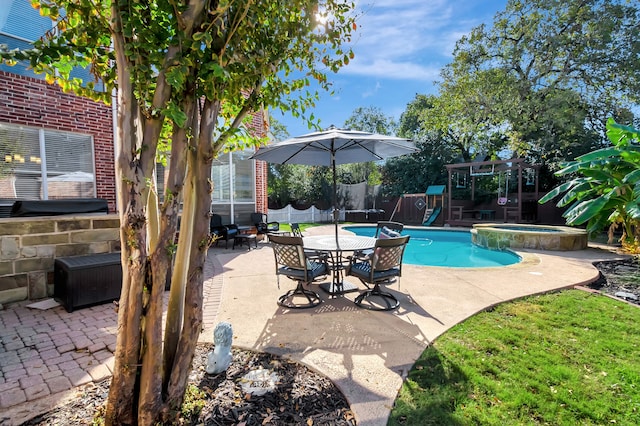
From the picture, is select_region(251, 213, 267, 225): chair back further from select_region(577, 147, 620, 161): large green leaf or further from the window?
select_region(577, 147, 620, 161): large green leaf

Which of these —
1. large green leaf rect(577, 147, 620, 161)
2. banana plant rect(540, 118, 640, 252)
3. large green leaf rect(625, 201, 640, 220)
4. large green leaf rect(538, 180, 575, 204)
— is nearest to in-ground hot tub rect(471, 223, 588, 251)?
large green leaf rect(538, 180, 575, 204)

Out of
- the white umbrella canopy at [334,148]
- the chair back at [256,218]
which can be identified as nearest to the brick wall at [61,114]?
the white umbrella canopy at [334,148]

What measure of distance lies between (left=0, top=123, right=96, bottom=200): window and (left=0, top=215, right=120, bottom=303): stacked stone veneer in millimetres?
2844

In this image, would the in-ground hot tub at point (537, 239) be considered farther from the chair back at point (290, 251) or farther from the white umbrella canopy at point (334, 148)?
the chair back at point (290, 251)

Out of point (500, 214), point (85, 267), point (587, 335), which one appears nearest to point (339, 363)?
point (587, 335)

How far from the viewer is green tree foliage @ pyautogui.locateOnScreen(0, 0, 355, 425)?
66.3 inches

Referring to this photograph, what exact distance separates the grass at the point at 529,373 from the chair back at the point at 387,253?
109cm

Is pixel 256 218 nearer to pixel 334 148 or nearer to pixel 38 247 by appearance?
pixel 334 148

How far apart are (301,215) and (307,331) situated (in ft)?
53.7

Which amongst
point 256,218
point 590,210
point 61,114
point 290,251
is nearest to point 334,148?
point 290,251

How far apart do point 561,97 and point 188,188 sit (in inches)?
654

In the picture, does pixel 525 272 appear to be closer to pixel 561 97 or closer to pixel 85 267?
pixel 85 267

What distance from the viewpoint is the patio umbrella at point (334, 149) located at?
Answer: 4700 millimetres

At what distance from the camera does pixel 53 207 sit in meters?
5.11
